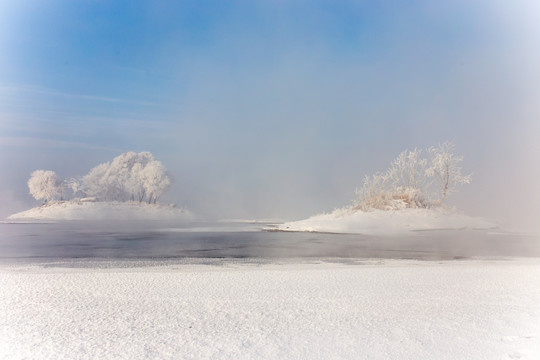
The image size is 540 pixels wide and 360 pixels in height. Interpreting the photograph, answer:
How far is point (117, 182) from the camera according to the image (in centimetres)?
2911

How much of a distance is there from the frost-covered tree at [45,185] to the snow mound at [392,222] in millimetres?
21196

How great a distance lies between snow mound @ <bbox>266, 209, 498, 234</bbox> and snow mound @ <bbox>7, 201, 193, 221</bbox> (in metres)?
15.4

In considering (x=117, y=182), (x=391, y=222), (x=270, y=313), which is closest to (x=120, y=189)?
(x=117, y=182)

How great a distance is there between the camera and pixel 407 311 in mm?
3266

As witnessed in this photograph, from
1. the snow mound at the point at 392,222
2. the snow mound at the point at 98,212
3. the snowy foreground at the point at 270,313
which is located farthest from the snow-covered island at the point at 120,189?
the snowy foreground at the point at 270,313

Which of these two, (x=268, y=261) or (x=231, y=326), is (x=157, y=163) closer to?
(x=268, y=261)

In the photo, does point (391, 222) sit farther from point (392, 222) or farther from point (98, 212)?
point (98, 212)

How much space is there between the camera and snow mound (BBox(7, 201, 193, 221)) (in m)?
26.2

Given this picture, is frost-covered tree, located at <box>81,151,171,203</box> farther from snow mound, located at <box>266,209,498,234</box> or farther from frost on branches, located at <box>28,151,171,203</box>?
snow mound, located at <box>266,209,498,234</box>

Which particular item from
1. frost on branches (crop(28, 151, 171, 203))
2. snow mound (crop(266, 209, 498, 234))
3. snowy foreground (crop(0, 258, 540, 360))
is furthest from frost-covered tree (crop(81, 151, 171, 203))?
snowy foreground (crop(0, 258, 540, 360))

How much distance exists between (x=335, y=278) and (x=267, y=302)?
4.02ft

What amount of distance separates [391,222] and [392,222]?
0.04 metres

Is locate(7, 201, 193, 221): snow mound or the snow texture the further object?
locate(7, 201, 193, 221): snow mound

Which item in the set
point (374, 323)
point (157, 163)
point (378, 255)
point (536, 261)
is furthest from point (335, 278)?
point (157, 163)
